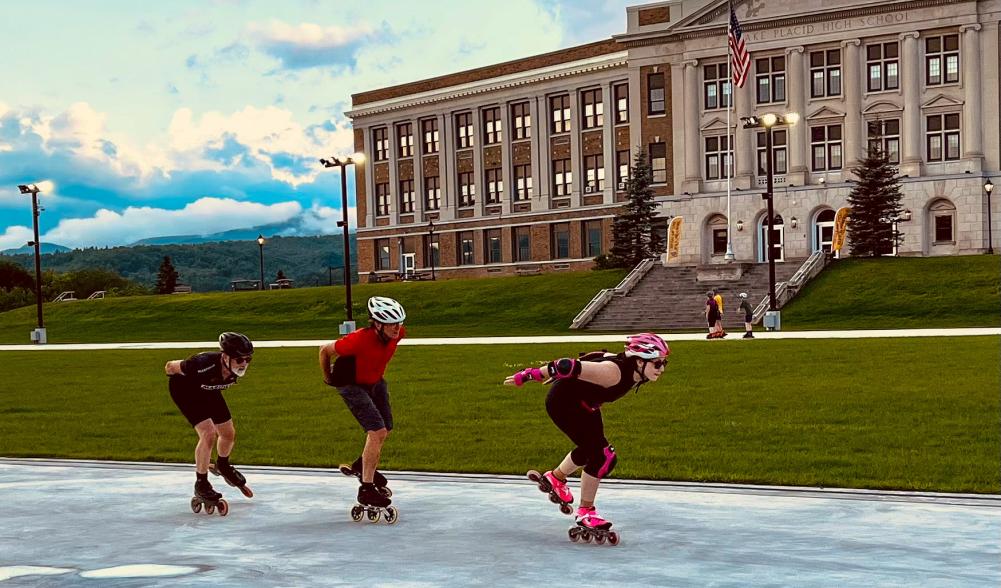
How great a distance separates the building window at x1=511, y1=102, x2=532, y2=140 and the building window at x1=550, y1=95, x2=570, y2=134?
189cm

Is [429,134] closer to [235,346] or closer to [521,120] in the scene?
[521,120]

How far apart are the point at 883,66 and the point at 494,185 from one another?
30898 millimetres

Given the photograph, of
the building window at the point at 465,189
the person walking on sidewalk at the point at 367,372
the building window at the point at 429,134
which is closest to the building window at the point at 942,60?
the building window at the point at 465,189

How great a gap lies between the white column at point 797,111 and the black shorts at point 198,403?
63.3m

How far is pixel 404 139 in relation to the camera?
95.1 m

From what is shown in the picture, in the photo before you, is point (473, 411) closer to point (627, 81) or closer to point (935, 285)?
point (935, 285)

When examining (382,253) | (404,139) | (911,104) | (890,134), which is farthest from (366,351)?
(382,253)

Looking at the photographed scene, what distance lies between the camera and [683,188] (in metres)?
73.6

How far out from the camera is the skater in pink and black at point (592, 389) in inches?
328

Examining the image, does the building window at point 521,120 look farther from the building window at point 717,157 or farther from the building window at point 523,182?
the building window at point 717,157

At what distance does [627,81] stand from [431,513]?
238ft

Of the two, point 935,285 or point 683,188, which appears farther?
point 683,188

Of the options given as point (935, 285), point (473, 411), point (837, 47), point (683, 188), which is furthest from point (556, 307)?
point (473, 411)

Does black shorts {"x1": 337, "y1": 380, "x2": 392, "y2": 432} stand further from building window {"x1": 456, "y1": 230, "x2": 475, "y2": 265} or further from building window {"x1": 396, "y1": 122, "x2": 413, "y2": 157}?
building window {"x1": 396, "y1": 122, "x2": 413, "y2": 157}
